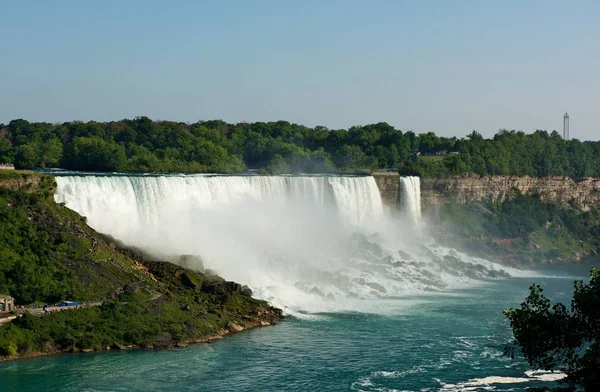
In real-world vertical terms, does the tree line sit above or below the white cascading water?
above

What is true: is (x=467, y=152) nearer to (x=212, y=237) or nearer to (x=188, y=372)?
(x=212, y=237)

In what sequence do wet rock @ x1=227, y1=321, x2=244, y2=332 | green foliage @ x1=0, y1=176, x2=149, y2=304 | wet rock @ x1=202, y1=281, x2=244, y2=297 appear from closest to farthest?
1. green foliage @ x1=0, y1=176, x2=149, y2=304
2. wet rock @ x1=227, y1=321, x2=244, y2=332
3. wet rock @ x1=202, y1=281, x2=244, y2=297

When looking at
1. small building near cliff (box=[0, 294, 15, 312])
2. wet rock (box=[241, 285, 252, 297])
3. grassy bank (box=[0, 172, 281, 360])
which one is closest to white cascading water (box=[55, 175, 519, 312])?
wet rock (box=[241, 285, 252, 297])

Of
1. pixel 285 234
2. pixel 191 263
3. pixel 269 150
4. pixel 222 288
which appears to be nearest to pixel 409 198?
pixel 285 234

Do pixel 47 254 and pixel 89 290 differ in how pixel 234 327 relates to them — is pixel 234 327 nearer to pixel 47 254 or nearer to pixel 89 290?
pixel 89 290

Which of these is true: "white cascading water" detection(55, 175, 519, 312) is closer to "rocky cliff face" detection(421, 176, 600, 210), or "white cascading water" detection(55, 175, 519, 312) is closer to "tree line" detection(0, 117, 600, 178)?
"rocky cliff face" detection(421, 176, 600, 210)

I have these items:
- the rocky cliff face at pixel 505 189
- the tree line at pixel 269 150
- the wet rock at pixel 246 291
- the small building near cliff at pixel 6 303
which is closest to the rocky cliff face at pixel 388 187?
the rocky cliff face at pixel 505 189
